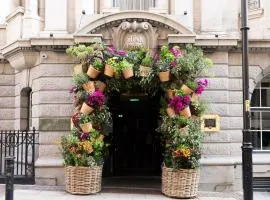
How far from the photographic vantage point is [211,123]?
13.6 m

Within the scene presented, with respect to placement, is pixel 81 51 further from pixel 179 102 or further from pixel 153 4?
pixel 153 4

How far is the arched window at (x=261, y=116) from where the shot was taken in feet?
49.2

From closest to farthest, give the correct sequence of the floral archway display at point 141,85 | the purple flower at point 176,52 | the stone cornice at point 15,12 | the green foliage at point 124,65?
the floral archway display at point 141,85 < the green foliage at point 124,65 < the purple flower at point 176,52 < the stone cornice at point 15,12

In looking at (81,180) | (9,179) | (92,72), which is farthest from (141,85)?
(9,179)

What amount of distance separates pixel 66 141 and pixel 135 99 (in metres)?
4.78

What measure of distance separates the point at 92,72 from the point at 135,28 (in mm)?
1937

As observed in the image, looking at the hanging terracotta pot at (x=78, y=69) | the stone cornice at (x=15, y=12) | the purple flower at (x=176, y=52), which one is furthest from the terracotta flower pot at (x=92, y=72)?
the stone cornice at (x=15, y=12)

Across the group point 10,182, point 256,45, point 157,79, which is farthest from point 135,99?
point 10,182

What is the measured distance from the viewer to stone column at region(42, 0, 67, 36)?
1424 centimetres

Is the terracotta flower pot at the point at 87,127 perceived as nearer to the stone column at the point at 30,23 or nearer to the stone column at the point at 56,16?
the stone column at the point at 56,16

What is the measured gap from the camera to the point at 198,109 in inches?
497

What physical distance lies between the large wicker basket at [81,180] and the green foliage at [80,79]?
235cm

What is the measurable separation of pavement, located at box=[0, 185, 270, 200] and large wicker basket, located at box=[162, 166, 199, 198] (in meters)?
0.31

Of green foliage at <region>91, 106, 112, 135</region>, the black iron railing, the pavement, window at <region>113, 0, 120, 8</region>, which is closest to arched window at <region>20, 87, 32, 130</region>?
the black iron railing
